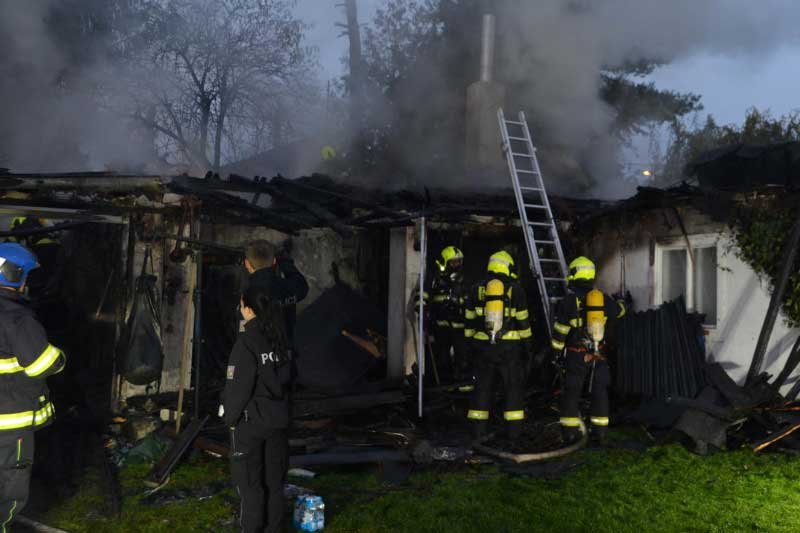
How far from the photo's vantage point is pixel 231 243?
919 centimetres

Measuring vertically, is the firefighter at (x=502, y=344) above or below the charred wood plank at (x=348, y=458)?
above

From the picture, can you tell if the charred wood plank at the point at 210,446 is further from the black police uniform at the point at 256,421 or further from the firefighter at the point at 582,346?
the firefighter at the point at 582,346

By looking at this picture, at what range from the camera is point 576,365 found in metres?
7.05

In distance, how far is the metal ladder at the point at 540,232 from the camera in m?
8.26

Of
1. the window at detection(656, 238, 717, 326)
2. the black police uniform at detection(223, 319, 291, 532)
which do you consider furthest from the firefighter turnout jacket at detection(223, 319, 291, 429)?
the window at detection(656, 238, 717, 326)

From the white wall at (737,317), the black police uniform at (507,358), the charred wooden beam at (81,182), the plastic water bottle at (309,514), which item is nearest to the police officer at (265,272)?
the plastic water bottle at (309,514)

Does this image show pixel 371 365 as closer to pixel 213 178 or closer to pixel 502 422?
pixel 502 422

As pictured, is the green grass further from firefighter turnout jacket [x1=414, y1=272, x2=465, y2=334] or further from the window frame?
firefighter turnout jacket [x1=414, y1=272, x2=465, y2=334]

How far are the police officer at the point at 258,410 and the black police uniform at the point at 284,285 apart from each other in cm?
16

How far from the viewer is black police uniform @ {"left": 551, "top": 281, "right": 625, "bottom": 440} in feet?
22.8

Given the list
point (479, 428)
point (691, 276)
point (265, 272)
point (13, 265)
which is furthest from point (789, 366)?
point (13, 265)

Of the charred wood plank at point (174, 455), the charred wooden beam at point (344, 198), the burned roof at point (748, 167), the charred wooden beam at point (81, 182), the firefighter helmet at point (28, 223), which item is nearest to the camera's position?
the charred wood plank at point (174, 455)

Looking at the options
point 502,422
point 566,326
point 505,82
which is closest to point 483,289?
point 566,326

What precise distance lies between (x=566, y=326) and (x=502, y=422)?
62.4 inches
